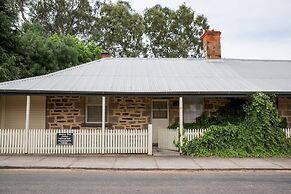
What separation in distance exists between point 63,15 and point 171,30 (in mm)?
11594

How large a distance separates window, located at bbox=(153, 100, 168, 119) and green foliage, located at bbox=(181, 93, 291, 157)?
281cm

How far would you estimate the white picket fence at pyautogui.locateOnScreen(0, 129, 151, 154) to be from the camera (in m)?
12.1

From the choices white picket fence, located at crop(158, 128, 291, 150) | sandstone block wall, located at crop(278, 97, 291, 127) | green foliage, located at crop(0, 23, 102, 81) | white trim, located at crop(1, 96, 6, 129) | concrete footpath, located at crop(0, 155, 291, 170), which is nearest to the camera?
concrete footpath, located at crop(0, 155, 291, 170)

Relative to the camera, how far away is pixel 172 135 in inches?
508

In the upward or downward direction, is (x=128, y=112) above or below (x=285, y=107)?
below

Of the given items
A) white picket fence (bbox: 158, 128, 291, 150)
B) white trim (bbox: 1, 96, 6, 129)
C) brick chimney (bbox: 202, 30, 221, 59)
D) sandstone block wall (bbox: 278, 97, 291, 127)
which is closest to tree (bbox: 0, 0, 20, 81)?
white trim (bbox: 1, 96, 6, 129)

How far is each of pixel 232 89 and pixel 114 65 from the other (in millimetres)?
6718

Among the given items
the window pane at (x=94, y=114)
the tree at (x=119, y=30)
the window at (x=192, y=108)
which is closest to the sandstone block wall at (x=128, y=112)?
the window pane at (x=94, y=114)

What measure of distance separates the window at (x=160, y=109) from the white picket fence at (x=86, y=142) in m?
2.57

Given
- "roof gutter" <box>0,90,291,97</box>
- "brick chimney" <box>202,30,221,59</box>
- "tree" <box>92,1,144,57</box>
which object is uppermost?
"tree" <box>92,1,144,57</box>

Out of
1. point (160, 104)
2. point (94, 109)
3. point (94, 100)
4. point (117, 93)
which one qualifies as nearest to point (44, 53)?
point (94, 100)

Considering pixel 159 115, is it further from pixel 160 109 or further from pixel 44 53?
pixel 44 53

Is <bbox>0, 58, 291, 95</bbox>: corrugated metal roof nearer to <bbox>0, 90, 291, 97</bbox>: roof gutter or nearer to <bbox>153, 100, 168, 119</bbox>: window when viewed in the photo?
<bbox>0, 90, 291, 97</bbox>: roof gutter

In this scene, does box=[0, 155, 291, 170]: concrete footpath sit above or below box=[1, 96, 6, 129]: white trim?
below
